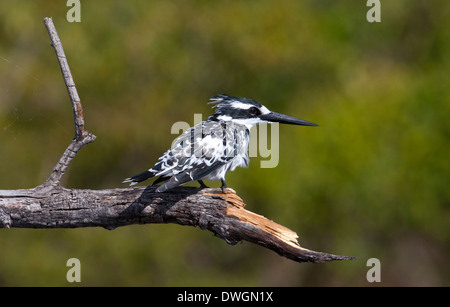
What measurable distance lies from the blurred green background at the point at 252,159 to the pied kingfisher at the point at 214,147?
330 cm

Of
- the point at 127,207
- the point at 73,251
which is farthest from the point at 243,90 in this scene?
the point at 127,207

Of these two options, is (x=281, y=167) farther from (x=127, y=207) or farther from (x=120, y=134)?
(x=127, y=207)

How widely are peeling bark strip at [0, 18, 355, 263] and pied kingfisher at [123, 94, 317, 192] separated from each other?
0.12 m

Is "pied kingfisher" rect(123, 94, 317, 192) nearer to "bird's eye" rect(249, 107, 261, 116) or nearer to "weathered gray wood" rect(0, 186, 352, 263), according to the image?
"bird's eye" rect(249, 107, 261, 116)

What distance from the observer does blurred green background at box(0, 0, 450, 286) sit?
7.18m

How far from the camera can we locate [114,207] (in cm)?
308

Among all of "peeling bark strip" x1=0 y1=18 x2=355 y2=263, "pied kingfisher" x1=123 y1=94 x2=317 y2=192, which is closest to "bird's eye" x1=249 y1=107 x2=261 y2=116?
"pied kingfisher" x1=123 y1=94 x2=317 y2=192

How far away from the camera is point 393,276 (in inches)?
339

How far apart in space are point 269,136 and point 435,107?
2.99 m

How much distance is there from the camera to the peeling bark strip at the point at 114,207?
2996mm

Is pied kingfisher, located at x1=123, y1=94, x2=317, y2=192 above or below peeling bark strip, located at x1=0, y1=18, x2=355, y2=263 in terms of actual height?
above

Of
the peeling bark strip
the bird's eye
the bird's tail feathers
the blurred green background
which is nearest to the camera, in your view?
the peeling bark strip

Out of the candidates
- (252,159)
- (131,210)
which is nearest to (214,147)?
(131,210)

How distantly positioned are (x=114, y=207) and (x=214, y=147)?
2.26 feet
